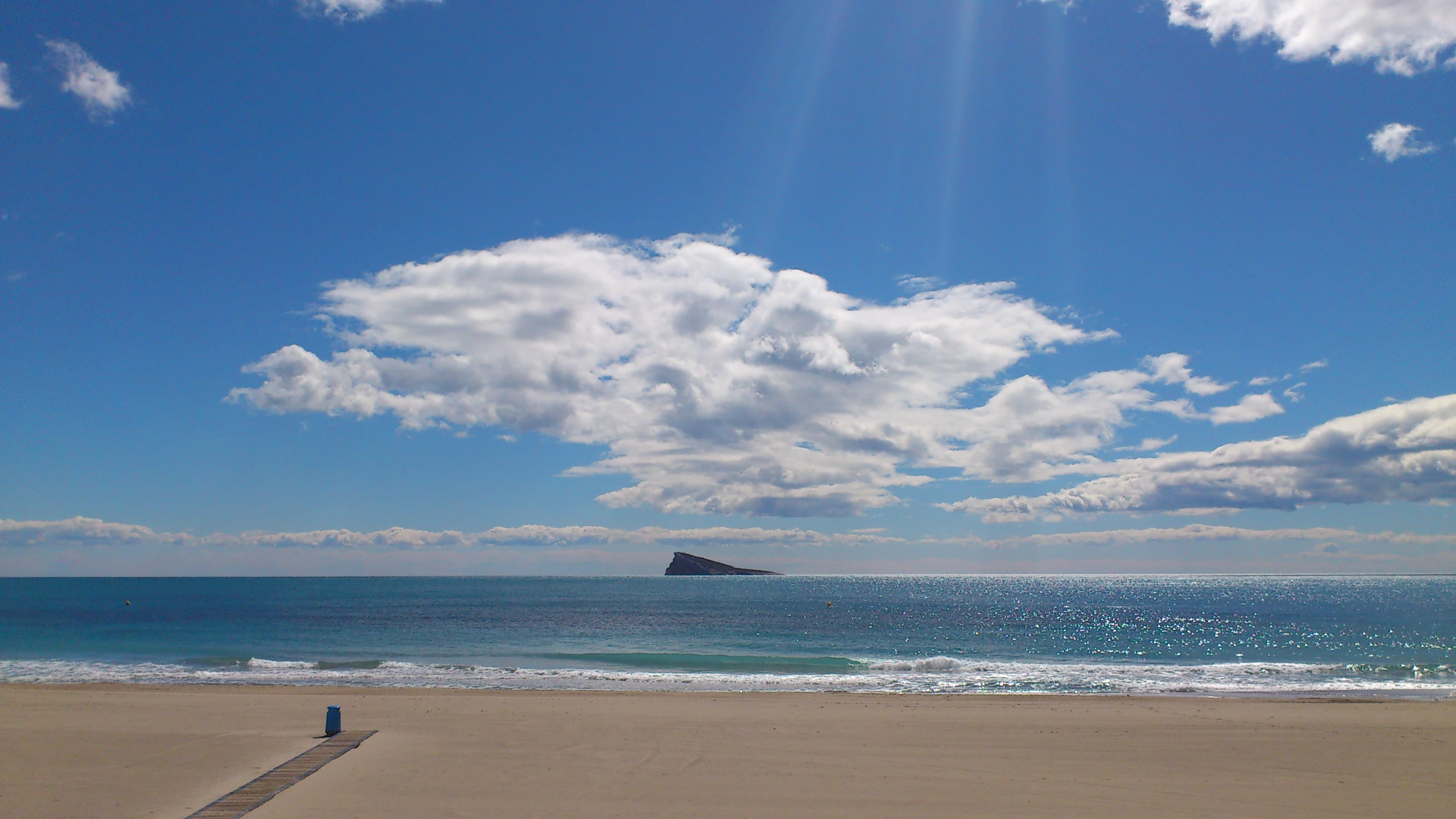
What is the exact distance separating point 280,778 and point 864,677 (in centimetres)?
2137

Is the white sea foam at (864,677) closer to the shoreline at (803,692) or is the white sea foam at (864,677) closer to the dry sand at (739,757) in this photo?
the shoreline at (803,692)

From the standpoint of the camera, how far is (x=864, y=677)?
28984 millimetres

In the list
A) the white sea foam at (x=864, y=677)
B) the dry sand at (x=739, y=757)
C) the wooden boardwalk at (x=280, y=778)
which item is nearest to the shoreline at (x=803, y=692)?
the white sea foam at (x=864, y=677)

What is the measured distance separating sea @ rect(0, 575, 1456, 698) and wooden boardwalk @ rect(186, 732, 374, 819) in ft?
35.4

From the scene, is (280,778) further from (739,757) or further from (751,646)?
(751,646)

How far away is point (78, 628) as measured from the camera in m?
56.0

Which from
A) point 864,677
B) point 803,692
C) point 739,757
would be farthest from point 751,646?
point 739,757

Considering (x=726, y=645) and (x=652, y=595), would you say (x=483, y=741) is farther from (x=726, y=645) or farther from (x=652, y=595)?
(x=652, y=595)

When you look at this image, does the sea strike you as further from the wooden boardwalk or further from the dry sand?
the wooden boardwalk

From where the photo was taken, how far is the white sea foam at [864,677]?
84.4 ft

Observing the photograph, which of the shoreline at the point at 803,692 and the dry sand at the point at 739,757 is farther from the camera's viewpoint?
the shoreline at the point at 803,692

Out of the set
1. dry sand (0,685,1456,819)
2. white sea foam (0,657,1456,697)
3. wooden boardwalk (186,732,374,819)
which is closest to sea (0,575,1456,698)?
white sea foam (0,657,1456,697)

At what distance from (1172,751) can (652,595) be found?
113580 mm

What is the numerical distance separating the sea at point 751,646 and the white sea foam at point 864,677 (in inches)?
6.7
